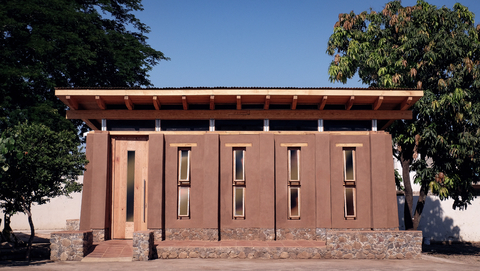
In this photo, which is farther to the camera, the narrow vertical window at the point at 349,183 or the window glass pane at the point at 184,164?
the window glass pane at the point at 184,164

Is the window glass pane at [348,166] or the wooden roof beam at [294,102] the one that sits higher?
the wooden roof beam at [294,102]

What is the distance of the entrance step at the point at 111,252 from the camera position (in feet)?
48.5

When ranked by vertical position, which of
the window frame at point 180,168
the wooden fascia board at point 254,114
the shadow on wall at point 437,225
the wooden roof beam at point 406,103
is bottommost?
the shadow on wall at point 437,225

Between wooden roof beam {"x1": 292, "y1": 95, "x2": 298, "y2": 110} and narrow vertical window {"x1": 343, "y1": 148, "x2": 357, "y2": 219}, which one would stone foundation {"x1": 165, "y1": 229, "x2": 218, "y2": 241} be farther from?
wooden roof beam {"x1": 292, "y1": 95, "x2": 298, "y2": 110}

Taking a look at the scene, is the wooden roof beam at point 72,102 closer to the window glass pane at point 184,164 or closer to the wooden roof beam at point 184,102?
the wooden roof beam at point 184,102

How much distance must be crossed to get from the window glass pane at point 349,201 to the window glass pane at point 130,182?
29.2 ft

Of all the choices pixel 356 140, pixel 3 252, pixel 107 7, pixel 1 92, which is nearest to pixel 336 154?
pixel 356 140

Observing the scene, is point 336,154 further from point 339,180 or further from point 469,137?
point 469,137

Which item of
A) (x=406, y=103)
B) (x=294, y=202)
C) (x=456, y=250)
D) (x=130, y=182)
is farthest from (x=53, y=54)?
(x=456, y=250)

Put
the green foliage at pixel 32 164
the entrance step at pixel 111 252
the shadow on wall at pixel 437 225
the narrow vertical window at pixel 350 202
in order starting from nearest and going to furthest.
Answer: the green foliage at pixel 32 164
the entrance step at pixel 111 252
the narrow vertical window at pixel 350 202
the shadow on wall at pixel 437 225

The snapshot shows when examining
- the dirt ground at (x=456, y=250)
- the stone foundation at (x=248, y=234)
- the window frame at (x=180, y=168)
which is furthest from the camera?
the dirt ground at (x=456, y=250)

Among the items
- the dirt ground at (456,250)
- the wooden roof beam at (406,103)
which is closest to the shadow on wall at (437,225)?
the dirt ground at (456,250)

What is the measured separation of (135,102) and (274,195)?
708 centimetres

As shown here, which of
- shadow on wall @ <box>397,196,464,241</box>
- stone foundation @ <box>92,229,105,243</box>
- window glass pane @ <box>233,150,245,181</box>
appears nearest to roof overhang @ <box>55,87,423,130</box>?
window glass pane @ <box>233,150,245,181</box>
